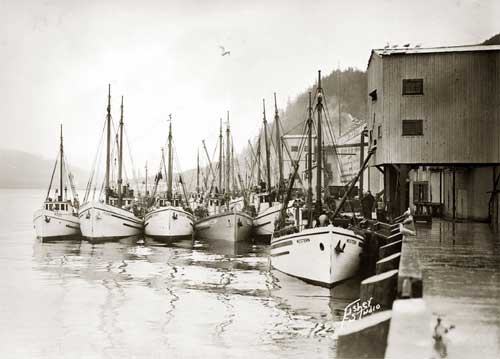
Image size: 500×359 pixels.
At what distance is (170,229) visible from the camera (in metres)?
41.3

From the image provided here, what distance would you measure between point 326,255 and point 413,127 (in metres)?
6.95

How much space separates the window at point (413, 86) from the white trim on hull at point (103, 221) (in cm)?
2351

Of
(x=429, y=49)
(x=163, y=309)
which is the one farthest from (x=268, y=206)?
(x=163, y=309)

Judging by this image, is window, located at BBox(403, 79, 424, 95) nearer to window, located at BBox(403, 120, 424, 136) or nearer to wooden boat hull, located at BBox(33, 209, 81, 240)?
window, located at BBox(403, 120, 424, 136)

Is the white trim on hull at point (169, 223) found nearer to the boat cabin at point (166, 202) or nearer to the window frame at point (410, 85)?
the boat cabin at point (166, 202)

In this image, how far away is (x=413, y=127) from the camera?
78.9 feet

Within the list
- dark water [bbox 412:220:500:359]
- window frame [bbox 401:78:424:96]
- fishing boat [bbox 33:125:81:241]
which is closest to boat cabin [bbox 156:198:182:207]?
fishing boat [bbox 33:125:81:241]

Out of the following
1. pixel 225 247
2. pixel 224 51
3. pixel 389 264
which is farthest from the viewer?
pixel 225 247

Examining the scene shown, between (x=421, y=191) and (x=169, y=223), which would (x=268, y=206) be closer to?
(x=169, y=223)

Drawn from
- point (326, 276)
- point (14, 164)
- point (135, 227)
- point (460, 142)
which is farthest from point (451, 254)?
point (135, 227)

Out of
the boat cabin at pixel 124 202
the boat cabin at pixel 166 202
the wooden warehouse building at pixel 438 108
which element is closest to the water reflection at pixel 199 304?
the wooden warehouse building at pixel 438 108

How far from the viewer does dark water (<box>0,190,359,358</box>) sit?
13.0 meters

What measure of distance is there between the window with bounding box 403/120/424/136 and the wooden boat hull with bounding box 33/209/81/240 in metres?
27.2

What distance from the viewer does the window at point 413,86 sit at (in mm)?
24078
